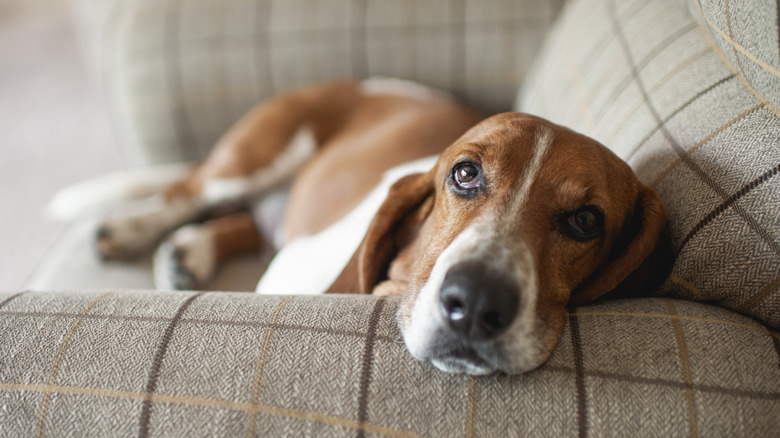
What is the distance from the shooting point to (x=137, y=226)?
2523mm

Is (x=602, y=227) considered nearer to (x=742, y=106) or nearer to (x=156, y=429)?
(x=742, y=106)

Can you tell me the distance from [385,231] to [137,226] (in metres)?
1.43

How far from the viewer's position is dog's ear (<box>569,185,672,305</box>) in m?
1.31

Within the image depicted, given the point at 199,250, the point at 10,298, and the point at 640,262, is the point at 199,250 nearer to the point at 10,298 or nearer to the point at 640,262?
the point at 10,298

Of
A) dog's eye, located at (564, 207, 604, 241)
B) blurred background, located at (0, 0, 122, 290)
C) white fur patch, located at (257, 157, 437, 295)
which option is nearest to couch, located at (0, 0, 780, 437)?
dog's eye, located at (564, 207, 604, 241)

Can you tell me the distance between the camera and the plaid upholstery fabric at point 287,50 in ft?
9.20

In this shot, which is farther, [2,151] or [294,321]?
[2,151]

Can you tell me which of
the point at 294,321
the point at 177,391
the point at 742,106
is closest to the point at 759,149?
the point at 742,106

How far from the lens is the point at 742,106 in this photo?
1.27 metres

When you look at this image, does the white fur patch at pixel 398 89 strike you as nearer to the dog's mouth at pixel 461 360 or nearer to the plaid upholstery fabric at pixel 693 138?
the plaid upholstery fabric at pixel 693 138

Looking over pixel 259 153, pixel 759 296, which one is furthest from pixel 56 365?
pixel 259 153

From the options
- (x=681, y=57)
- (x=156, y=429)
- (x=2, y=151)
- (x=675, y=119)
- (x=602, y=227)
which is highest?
(x=681, y=57)

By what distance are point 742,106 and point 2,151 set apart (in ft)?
17.2

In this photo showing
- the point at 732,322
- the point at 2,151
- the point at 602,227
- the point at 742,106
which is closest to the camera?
the point at 732,322
